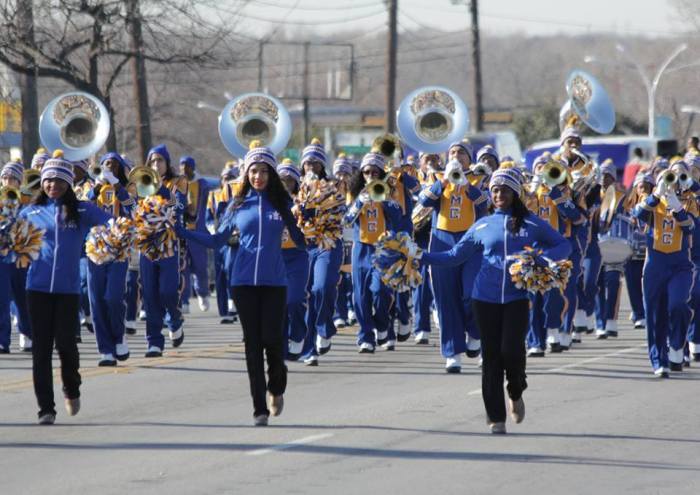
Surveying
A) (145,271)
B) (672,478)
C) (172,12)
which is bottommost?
(672,478)

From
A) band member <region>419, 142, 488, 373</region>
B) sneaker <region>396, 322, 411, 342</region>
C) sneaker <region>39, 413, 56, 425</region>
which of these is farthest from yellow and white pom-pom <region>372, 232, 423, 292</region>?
sneaker <region>396, 322, 411, 342</region>

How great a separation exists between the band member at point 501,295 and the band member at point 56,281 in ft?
9.35

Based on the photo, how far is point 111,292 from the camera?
16.7 m

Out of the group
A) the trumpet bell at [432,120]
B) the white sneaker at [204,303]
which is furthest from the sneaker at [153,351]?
the white sneaker at [204,303]

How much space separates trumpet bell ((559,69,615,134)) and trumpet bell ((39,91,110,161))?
6.17m

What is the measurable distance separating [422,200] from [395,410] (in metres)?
3.96

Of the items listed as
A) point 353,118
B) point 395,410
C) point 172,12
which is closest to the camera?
point 395,410

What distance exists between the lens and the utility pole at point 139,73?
1069 inches

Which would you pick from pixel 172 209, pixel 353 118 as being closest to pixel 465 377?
pixel 172 209

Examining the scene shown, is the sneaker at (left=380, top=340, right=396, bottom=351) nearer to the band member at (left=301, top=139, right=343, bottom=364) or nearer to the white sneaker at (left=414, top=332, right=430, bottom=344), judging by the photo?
the white sneaker at (left=414, top=332, right=430, bottom=344)

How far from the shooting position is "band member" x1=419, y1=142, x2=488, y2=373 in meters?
16.2

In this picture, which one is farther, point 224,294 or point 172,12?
point 172,12

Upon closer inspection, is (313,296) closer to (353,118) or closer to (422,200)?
(422,200)

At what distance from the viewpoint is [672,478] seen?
10.5m
